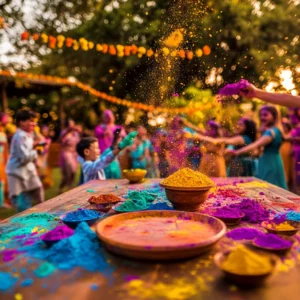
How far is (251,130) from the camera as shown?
5.16 metres

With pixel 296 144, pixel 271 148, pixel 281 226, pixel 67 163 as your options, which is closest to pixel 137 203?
pixel 281 226

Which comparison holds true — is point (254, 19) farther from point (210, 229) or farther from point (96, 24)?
point (210, 229)

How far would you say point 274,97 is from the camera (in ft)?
8.71

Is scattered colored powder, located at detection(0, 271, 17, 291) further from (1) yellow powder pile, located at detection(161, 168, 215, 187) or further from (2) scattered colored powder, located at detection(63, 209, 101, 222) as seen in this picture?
(1) yellow powder pile, located at detection(161, 168, 215, 187)

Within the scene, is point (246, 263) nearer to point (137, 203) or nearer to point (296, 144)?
point (137, 203)

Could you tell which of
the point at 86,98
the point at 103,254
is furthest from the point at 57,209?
the point at 86,98

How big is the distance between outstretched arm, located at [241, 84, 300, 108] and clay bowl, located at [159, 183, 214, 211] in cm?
113

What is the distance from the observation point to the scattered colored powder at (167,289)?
→ 1038 mm

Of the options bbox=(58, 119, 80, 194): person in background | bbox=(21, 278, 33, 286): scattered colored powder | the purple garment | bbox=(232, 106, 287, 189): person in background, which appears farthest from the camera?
bbox=(58, 119, 80, 194): person in background

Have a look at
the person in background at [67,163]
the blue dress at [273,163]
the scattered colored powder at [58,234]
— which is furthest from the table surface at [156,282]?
the person in background at [67,163]

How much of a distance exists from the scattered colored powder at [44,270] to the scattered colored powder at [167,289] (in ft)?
1.10

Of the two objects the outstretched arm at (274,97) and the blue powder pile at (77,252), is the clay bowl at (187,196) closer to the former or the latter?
the blue powder pile at (77,252)

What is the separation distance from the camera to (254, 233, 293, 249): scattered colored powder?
4.40 feet

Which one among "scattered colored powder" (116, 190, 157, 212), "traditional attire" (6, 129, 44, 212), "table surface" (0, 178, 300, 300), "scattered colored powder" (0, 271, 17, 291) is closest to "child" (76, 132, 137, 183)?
"traditional attire" (6, 129, 44, 212)
